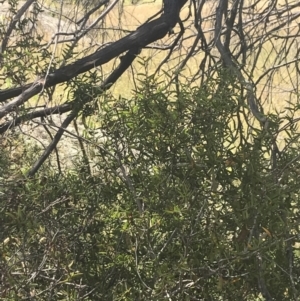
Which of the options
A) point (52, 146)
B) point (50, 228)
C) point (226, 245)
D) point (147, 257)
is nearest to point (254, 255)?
point (226, 245)

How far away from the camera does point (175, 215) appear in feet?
3.96

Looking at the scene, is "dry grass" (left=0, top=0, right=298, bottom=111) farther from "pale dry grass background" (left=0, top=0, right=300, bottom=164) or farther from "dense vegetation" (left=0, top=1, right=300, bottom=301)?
"dense vegetation" (left=0, top=1, right=300, bottom=301)

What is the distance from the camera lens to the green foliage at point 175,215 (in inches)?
48.4

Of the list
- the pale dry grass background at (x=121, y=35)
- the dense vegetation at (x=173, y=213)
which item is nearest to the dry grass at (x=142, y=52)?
the pale dry grass background at (x=121, y=35)

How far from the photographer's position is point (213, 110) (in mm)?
1271

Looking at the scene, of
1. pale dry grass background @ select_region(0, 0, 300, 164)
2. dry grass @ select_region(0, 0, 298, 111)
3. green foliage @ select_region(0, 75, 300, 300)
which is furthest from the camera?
dry grass @ select_region(0, 0, 298, 111)

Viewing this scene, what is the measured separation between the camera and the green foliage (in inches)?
48.4

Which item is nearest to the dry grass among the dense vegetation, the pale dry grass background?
the pale dry grass background

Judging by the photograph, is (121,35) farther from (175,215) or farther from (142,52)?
(175,215)

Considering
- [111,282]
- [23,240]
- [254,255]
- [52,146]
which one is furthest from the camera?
[52,146]

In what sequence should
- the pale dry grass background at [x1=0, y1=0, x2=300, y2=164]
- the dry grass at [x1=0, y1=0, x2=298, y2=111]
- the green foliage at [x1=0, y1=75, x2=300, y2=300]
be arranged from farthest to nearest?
the dry grass at [x1=0, y1=0, x2=298, y2=111] → the pale dry grass background at [x1=0, y1=0, x2=300, y2=164] → the green foliage at [x1=0, y1=75, x2=300, y2=300]

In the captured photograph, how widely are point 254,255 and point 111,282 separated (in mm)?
404

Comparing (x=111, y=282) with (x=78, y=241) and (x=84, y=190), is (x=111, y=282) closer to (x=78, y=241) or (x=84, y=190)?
(x=78, y=241)

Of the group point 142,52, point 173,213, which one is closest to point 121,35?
point 142,52
